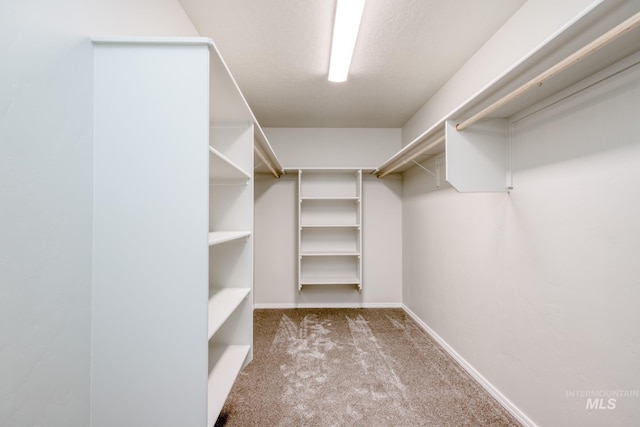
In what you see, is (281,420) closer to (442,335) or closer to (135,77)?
(442,335)

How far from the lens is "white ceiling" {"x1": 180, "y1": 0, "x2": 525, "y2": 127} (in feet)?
5.45

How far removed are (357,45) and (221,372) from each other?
7.47ft

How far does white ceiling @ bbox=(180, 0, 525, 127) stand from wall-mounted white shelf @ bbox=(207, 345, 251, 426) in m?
2.07

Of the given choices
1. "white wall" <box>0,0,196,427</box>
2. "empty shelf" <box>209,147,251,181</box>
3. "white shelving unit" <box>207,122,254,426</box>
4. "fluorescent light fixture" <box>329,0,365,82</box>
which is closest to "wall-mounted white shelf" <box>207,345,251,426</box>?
"white shelving unit" <box>207,122,254,426</box>

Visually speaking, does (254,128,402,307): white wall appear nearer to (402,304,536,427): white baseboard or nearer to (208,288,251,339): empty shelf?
(402,304,536,427): white baseboard

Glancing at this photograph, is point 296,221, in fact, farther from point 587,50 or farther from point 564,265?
point 587,50

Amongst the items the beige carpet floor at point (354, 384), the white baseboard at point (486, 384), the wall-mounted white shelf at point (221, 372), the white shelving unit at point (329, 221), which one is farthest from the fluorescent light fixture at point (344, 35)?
the white baseboard at point (486, 384)

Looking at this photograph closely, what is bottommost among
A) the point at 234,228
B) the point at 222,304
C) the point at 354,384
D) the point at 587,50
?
the point at 354,384

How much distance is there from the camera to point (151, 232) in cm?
104

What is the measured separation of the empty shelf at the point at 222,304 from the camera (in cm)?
123

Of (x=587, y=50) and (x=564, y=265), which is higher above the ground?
(x=587, y=50)
